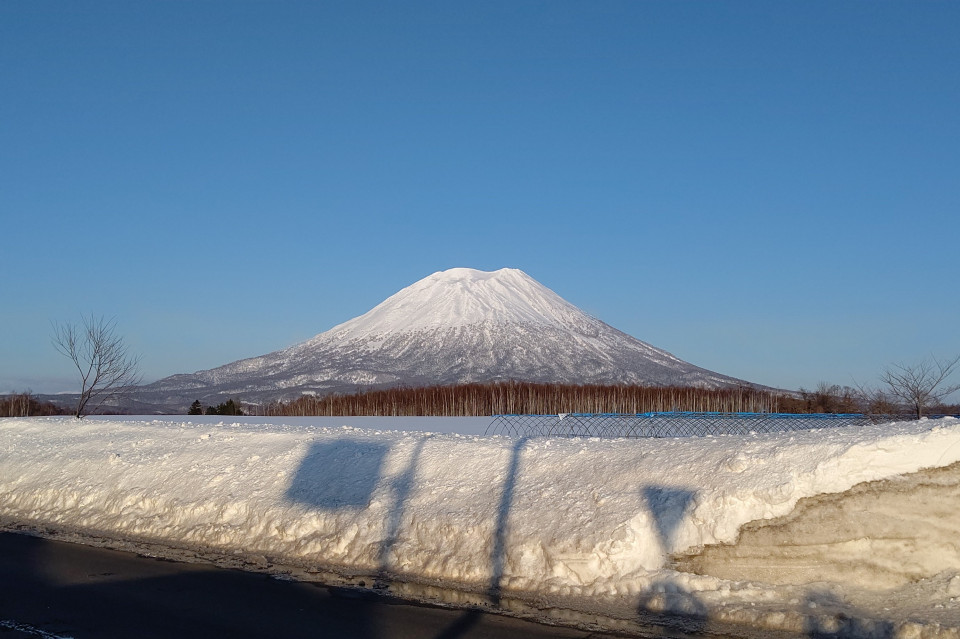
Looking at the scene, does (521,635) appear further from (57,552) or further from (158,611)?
(57,552)

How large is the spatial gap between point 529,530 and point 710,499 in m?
2.03

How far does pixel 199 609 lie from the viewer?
709 centimetres

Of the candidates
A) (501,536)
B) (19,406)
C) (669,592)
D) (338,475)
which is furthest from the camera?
(19,406)

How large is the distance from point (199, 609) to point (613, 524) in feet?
14.0

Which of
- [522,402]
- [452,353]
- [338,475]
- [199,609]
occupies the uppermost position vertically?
[452,353]

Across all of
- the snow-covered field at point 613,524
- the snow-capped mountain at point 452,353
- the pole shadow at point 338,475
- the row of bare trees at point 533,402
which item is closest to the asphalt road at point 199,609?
the snow-covered field at point 613,524

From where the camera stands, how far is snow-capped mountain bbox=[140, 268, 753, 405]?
8944 centimetres

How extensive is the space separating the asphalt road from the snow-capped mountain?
74773mm

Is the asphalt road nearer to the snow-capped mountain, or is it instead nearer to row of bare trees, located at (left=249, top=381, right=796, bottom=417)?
row of bare trees, located at (left=249, top=381, right=796, bottom=417)

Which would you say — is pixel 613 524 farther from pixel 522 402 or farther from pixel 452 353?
pixel 452 353

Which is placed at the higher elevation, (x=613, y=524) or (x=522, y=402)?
(x=522, y=402)

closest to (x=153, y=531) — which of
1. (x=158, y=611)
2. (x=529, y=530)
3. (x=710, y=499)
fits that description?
(x=158, y=611)

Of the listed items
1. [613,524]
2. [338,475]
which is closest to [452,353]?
[338,475]

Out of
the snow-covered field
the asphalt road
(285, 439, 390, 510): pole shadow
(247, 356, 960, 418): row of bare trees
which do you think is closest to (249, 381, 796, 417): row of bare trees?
(247, 356, 960, 418): row of bare trees
